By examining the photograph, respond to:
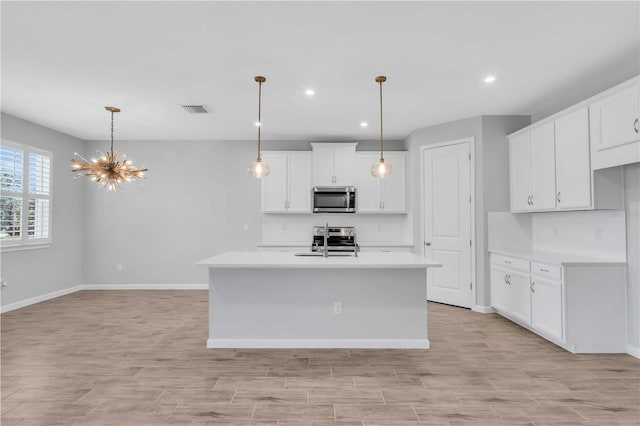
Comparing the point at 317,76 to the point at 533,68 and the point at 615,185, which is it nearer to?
the point at 533,68

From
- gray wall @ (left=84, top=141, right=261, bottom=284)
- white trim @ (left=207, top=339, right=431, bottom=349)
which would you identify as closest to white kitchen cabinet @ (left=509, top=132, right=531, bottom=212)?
white trim @ (left=207, top=339, right=431, bottom=349)

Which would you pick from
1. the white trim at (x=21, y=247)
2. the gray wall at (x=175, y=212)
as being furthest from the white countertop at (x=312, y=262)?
the white trim at (x=21, y=247)

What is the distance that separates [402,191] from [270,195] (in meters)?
2.24

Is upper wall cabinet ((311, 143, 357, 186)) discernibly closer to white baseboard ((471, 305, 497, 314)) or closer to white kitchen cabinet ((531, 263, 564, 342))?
white baseboard ((471, 305, 497, 314))

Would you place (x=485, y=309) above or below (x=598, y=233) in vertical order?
below

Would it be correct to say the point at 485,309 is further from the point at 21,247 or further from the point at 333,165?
the point at 21,247

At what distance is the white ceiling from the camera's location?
2.41 meters

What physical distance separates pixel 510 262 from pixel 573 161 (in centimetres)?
131

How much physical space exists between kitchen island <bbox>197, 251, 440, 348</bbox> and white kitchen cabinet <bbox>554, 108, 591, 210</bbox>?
1.69m

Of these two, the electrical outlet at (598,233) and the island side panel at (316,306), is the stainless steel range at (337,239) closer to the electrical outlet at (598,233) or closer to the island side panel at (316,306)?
the island side panel at (316,306)

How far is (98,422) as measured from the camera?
215cm

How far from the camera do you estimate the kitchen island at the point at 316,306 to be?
3381mm

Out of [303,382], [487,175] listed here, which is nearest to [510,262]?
[487,175]

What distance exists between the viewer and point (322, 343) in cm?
337
